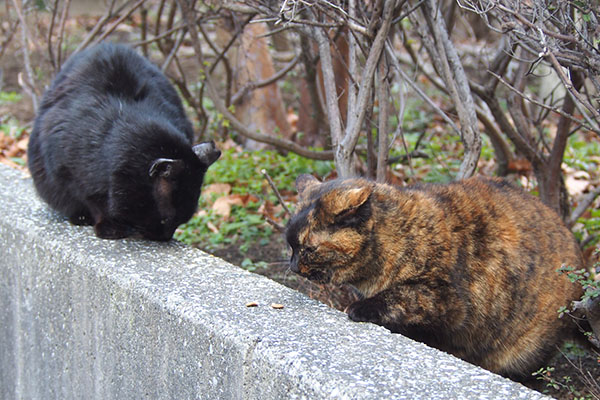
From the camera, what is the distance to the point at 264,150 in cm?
721

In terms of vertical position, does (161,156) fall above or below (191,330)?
above

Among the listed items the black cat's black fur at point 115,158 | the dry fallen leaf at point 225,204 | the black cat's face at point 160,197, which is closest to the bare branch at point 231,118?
the black cat's black fur at point 115,158

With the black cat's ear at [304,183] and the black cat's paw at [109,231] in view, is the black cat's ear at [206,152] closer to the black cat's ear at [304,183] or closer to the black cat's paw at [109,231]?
the black cat's paw at [109,231]

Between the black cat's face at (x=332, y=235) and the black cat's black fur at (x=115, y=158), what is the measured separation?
1154 millimetres

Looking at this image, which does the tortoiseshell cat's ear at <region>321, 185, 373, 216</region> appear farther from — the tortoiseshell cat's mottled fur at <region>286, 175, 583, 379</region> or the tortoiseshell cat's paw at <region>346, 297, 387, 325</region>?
Answer: the tortoiseshell cat's paw at <region>346, 297, 387, 325</region>

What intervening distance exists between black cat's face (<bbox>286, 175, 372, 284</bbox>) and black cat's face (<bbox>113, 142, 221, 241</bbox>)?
115 centimetres

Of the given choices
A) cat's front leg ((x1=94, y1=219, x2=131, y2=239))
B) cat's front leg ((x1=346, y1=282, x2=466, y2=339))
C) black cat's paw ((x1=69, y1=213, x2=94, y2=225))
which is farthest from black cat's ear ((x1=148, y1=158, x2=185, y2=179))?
cat's front leg ((x1=346, y1=282, x2=466, y2=339))

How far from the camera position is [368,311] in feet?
8.90

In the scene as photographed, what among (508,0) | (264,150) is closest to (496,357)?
(508,0)

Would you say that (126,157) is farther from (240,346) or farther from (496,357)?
(496,357)

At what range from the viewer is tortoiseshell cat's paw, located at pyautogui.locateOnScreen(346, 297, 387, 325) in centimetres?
270

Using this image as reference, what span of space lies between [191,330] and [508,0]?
1893 mm

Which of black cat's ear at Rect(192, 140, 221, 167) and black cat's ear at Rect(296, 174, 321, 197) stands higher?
black cat's ear at Rect(296, 174, 321, 197)

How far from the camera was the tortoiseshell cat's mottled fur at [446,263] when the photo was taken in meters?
2.85
